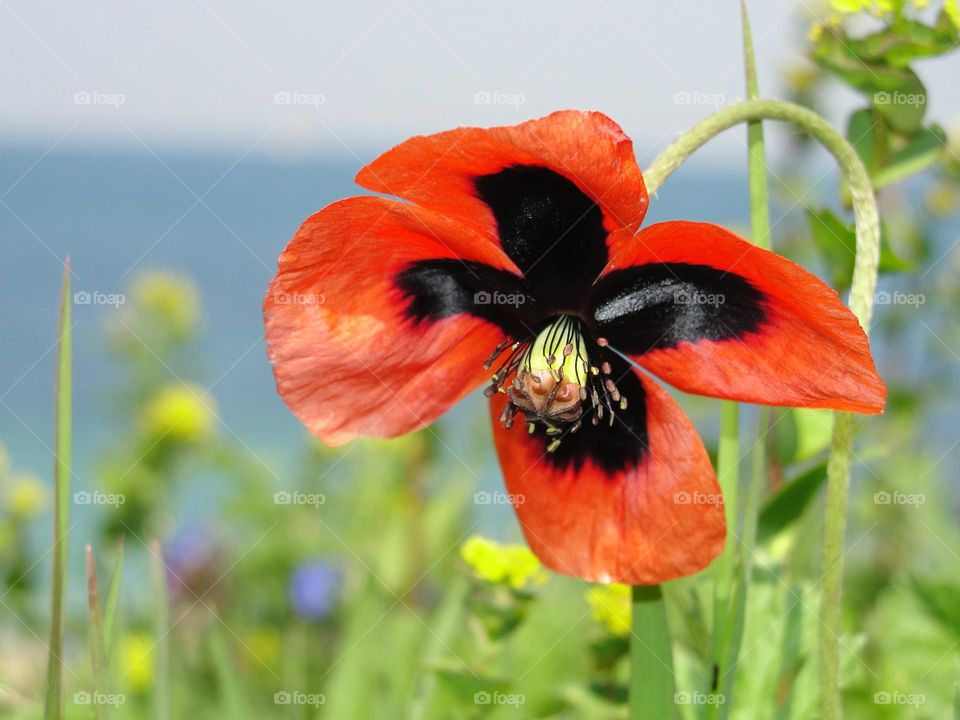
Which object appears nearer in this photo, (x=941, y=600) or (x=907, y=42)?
(x=907, y=42)

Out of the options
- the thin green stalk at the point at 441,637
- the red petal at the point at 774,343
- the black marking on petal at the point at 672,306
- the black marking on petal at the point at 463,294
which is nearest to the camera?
the red petal at the point at 774,343

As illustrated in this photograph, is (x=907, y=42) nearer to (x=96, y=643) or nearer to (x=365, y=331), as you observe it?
(x=365, y=331)

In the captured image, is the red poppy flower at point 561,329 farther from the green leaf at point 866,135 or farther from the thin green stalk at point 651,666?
the green leaf at point 866,135

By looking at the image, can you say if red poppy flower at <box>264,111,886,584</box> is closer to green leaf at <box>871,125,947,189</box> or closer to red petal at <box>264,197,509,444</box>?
red petal at <box>264,197,509,444</box>

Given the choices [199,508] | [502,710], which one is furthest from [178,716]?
[199,508]

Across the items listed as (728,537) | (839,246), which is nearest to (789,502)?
(728,537)

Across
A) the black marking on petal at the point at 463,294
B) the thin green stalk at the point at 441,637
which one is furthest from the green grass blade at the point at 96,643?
the thin green stalk at the point at 441,637
